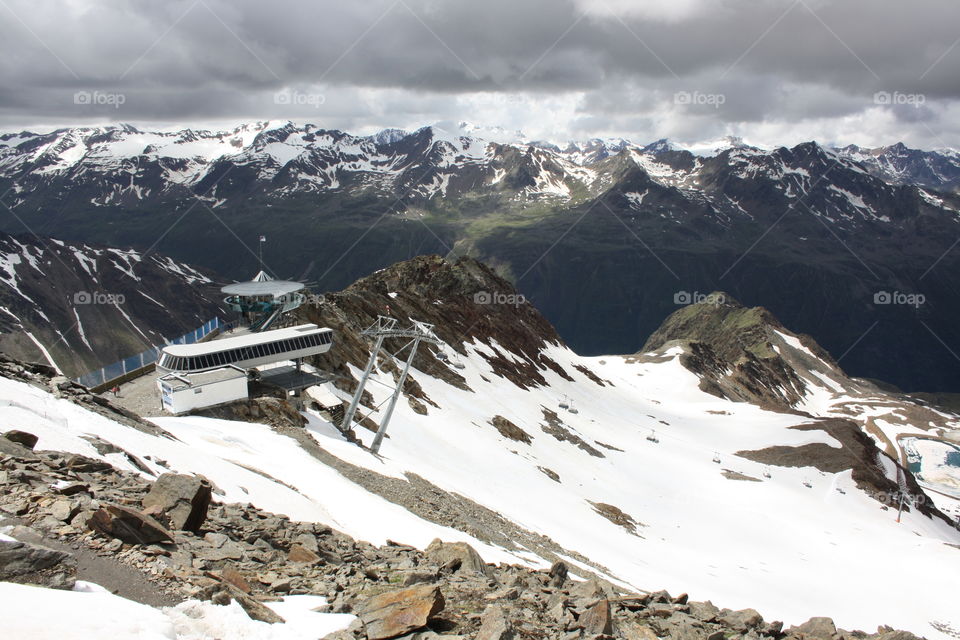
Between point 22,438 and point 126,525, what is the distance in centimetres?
639

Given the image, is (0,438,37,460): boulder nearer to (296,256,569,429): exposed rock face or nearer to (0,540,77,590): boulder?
(0,540,77,590): boulder

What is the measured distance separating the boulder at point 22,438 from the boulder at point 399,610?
382 inches

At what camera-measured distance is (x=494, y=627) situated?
10039 millimetres

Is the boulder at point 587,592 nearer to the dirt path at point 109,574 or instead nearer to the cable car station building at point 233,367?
the dirt path at point 109,574

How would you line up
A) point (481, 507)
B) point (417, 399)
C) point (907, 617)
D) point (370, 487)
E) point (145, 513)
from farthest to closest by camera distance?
point (417, 399) < point (907, 617) < point (481, 507) < point (370, 487) < point (145, 513)

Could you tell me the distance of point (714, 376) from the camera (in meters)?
160

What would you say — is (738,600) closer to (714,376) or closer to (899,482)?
(899,482)

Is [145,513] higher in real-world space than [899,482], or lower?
lower

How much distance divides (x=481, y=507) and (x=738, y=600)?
667 inches

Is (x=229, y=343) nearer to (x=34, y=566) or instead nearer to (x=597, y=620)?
(x=34, y=566)

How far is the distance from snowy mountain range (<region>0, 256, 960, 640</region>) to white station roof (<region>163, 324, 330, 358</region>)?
16.3 ft

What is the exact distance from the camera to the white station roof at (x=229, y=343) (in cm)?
3819

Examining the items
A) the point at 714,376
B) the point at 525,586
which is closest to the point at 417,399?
the point at 525,586

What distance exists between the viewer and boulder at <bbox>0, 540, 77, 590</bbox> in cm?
802
